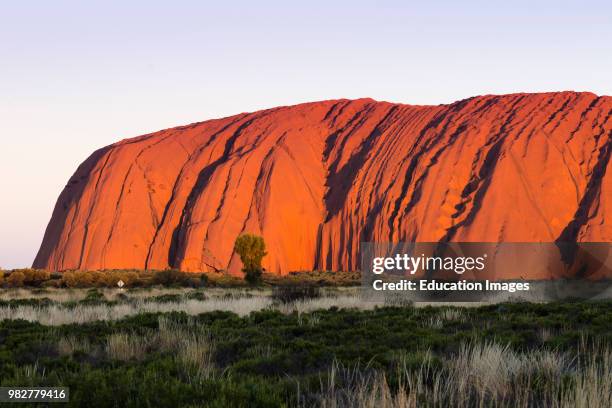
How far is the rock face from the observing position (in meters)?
69.5

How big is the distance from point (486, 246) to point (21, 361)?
6094cm

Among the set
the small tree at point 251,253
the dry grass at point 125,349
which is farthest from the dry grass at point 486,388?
the small tree at point 251,253

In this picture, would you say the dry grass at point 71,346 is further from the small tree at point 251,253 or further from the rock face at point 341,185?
the rock face at point 341,185

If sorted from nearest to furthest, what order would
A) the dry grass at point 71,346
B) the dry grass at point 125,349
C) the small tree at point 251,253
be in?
the dry grass at point 125,349, the dry grass at point 71,346, the small tree at point 251,253

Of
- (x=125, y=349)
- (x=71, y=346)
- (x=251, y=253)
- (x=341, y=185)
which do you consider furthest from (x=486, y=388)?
(x=341, y=185)

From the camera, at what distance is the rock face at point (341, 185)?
228 ft

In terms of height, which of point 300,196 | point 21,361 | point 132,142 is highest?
point 132,142

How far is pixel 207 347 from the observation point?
1140 centimetres

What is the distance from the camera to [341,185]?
8088cm

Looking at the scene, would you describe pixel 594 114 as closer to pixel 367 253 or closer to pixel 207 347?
pixel 367 253

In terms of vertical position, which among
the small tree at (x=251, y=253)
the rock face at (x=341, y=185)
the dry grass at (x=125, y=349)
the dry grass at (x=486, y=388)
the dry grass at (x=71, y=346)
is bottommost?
the dry grass at (x=71, y=346)

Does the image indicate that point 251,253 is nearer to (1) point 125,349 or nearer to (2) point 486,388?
(1) point 125,349

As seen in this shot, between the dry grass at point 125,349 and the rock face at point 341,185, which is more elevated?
the rock face at point 341,185

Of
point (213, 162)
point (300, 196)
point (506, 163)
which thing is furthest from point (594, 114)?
point (213, 162)
